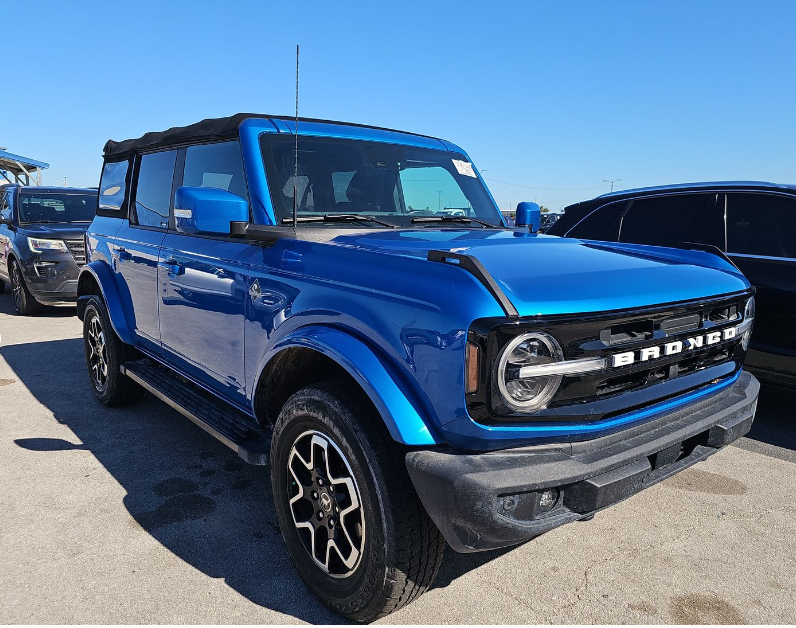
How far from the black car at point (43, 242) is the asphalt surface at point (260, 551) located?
17.3ft

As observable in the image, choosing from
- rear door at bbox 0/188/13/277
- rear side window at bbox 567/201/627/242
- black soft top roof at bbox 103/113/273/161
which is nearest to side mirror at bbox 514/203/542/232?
rear side window at bbox 567/201/627/242

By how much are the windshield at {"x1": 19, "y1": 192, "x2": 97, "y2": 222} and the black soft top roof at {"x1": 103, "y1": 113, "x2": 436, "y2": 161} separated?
18.0 ft

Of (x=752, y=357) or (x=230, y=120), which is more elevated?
(x=230, y=120)

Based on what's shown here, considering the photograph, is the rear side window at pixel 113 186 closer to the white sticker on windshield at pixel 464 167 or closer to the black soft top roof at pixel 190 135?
the black soft top roof at pixel 190 135

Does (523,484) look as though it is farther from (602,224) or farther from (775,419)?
(602,224)

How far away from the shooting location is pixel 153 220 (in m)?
3.99

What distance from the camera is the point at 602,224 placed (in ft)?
17.4

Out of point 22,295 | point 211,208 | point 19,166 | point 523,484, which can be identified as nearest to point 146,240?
point 211,208

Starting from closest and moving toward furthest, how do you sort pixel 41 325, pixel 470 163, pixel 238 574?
pixel 238 574 < pixel 470 163 < pixel 41 325

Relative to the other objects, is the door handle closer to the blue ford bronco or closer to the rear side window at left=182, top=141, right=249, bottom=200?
the blue ford bronco

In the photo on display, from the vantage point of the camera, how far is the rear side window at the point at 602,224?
5.21 meters

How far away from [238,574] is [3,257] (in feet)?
31.7

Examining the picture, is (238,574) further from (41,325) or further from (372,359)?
(41,325)

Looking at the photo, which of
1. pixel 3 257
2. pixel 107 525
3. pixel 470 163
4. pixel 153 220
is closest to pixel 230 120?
pixel 153 220
